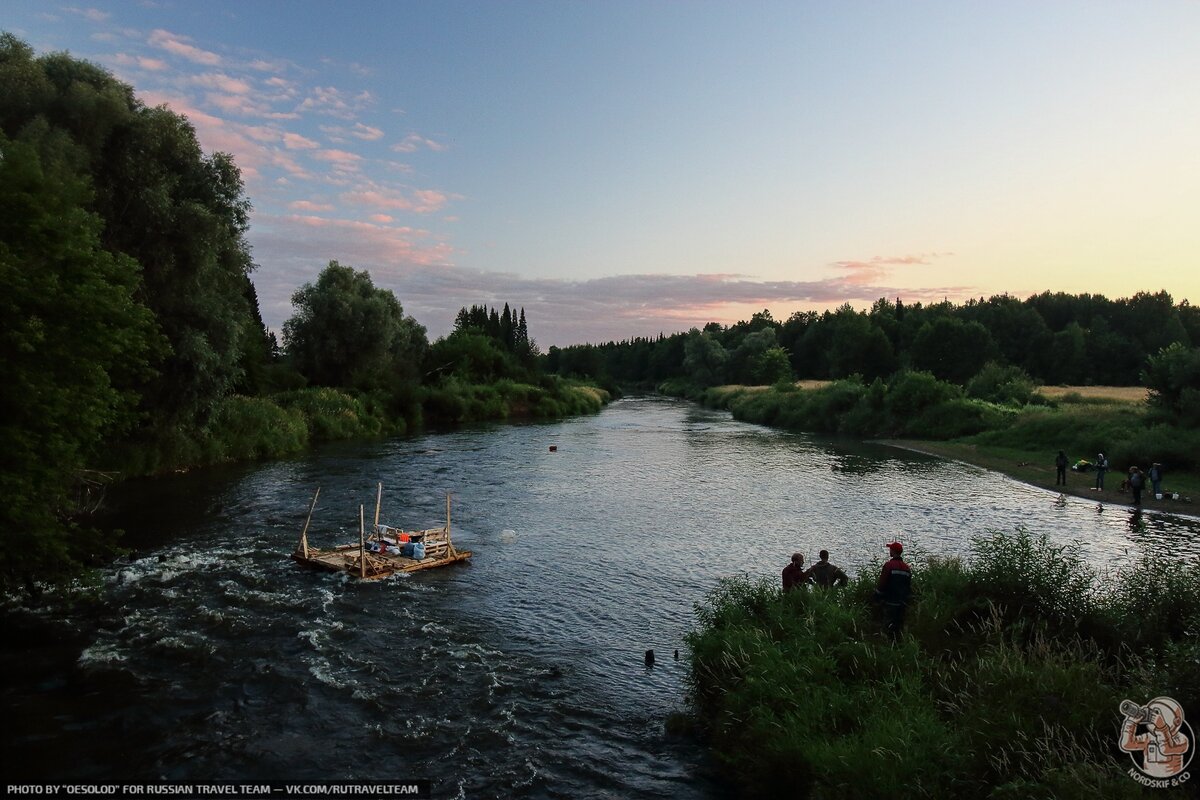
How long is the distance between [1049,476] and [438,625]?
38.5 meters

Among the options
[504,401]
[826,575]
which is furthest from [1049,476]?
[504,401]

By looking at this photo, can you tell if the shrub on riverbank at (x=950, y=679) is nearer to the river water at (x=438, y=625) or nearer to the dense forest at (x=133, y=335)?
the river water at (x=438, y=625)

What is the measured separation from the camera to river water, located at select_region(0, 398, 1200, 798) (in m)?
11.4

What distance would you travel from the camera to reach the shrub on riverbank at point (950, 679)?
27.2 ft

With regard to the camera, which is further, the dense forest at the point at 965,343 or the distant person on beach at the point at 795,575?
the dense forest at the point at 965,343

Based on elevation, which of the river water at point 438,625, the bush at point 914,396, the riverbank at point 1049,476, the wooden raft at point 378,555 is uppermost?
the bush at point 914,396

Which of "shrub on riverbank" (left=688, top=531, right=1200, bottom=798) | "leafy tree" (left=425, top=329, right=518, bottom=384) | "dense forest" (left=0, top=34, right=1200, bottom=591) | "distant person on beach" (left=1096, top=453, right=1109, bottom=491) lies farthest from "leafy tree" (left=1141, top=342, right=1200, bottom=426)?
"leafy tree" (left=425, top=329, right=518, bottom=384)

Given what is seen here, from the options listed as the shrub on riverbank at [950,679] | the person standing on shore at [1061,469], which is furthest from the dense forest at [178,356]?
the shrub on riverbank at [950,679]

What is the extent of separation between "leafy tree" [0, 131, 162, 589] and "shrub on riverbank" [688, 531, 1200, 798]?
41.2 ft

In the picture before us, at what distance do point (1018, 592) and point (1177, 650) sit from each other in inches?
151

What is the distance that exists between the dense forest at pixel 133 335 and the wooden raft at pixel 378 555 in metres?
5.33

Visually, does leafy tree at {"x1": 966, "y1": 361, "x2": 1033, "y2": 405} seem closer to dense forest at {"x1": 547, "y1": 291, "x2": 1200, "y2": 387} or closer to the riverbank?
dense forest at {"x1": 547, "y1": 291, "x2": 1200, "y2": 387}

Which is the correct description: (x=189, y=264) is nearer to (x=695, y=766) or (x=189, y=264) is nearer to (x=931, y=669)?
(x=695, y=766)

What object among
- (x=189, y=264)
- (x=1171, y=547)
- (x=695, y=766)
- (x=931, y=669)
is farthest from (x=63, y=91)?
(x=1171, y=547)
